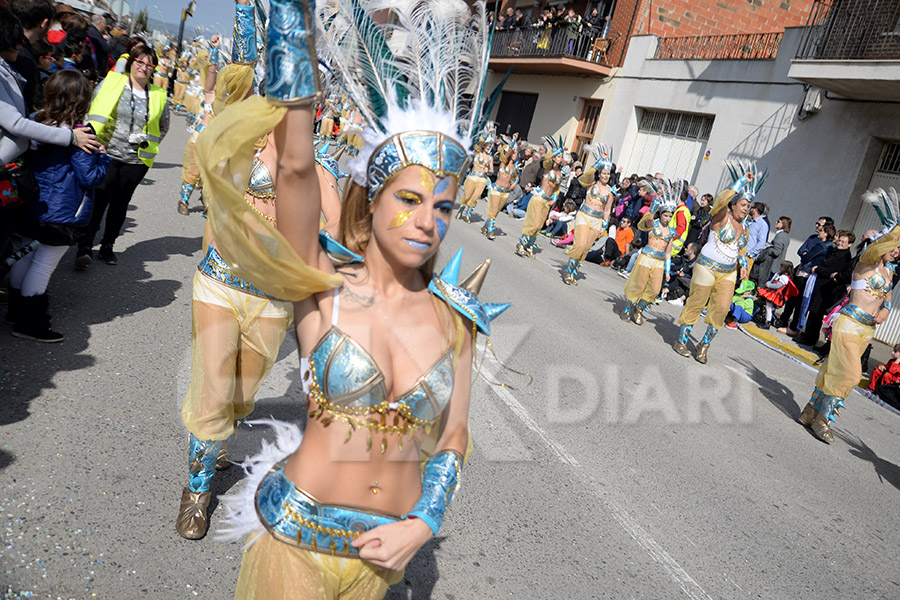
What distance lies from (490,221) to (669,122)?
24.6ft

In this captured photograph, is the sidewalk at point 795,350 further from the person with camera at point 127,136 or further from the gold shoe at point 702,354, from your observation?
the person with camera at point 127,136

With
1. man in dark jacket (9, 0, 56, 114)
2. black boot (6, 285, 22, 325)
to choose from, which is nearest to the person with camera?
man in dark jacket (9, 0, 56, 114)

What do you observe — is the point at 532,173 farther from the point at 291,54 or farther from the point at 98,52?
the point at 291,54

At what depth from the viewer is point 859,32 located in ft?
41.6

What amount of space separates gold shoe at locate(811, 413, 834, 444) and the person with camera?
689cm

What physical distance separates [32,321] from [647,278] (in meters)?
7.36

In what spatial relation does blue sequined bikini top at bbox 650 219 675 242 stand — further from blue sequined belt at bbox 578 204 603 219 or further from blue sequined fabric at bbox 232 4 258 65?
blue sequined fabric at bbox 232 4 258 65

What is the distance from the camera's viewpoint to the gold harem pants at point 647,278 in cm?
923

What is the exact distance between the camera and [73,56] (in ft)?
25.2

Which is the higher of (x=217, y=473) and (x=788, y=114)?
(x=788, y=114)

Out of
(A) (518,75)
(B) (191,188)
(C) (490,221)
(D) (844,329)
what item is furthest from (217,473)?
(A) (518,75)

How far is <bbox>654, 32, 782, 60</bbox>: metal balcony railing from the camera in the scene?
16156 mm

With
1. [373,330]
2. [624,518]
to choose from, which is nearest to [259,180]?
[373,330]

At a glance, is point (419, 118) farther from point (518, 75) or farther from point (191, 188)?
point (518, 75)
